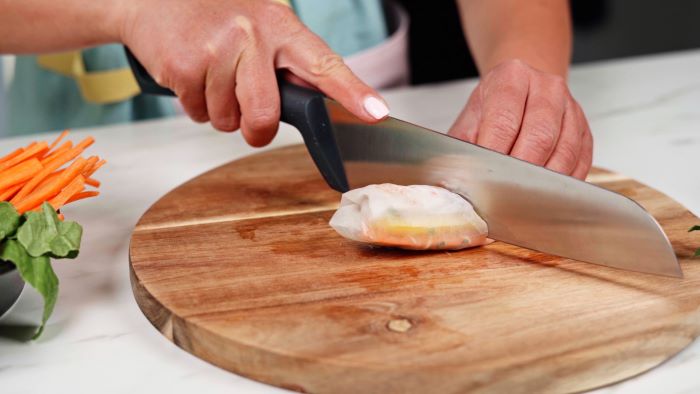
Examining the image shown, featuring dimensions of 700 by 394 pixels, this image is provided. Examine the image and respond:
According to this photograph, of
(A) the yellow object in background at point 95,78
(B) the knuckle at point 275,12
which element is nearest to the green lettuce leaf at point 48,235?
(B) the knuckle at point 275,12

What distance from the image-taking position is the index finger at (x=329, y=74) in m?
1.09

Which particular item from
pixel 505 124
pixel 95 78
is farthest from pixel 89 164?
Answer: pixel 95 78

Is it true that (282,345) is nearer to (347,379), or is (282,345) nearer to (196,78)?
(347,379)

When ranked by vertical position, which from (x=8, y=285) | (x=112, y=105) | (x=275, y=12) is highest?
(x=275, y=12)

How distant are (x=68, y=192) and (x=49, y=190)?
0.06 feet

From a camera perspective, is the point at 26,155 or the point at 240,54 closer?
the point at 26,155

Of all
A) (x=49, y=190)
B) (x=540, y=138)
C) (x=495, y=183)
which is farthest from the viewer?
(x=540, y=138)

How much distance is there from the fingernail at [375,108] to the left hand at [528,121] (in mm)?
166

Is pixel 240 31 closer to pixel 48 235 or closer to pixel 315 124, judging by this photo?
pixel 315 124

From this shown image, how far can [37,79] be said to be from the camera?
1.82 meters

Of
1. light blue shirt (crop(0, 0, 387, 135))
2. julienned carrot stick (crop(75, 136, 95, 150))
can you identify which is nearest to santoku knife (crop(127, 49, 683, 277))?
julienned carrot stick (crop(75, 136, 95, 150))

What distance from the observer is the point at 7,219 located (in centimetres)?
88

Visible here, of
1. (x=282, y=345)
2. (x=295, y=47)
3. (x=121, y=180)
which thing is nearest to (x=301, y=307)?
(x=282, y=345)

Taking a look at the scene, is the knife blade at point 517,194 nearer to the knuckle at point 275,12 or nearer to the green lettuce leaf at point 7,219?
the knuckle at point 275,12
